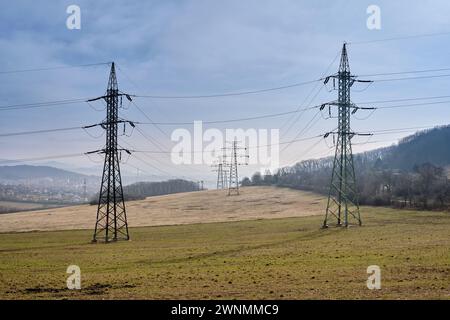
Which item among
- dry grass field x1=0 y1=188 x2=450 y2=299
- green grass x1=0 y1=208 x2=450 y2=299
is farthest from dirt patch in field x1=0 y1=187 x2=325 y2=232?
green grass x1=0 y1=208 x2=450 y2=299

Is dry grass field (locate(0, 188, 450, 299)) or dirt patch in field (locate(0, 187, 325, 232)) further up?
dry grass field (locate(0, 188, 450, 299))

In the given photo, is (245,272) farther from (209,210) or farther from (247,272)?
(209,210)

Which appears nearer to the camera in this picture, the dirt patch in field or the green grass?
the green grass

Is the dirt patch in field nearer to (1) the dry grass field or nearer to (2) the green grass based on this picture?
(1) the dry grass field

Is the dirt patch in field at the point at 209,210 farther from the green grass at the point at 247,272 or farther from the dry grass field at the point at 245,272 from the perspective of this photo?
the green grass at the point at 247,272

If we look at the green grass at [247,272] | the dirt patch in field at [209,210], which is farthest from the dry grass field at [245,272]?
the dirt patch in field at [209,210]

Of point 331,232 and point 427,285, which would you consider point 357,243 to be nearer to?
point 331,232

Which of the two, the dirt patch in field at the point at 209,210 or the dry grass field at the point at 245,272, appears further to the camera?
the dirt patch in field at the point at 209,210

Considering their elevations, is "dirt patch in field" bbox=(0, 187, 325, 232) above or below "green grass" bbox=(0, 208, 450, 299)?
below
